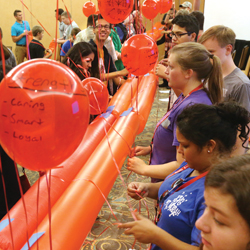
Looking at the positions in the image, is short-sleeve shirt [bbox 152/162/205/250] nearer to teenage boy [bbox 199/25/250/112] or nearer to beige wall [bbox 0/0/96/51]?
teenage boy [bbox 199/25/250/112]

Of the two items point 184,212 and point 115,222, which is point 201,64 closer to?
point 184,212

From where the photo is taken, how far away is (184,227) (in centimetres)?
81

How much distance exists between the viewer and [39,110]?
26.3 inches

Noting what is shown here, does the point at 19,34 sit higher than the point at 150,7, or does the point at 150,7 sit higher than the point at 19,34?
the point at 150,7

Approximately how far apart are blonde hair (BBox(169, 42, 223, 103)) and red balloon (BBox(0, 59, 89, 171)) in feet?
2.30

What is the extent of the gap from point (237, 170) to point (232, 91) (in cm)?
110

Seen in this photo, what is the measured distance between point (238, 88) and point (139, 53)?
0.66 m

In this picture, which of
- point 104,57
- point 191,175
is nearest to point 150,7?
point 104,57

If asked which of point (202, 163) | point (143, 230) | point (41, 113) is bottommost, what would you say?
point (143, 230)

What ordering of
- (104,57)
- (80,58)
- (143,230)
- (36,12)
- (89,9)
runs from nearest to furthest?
1. (143,230)
2. (80,58)
3. (104,57)
4. (89,9)
5. (36,12)

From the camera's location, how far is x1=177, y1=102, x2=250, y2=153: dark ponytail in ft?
2.94

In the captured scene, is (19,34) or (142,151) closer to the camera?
(142,151)

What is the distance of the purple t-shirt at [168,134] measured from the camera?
1.24 m

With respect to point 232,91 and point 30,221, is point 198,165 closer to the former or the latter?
point 30,221
